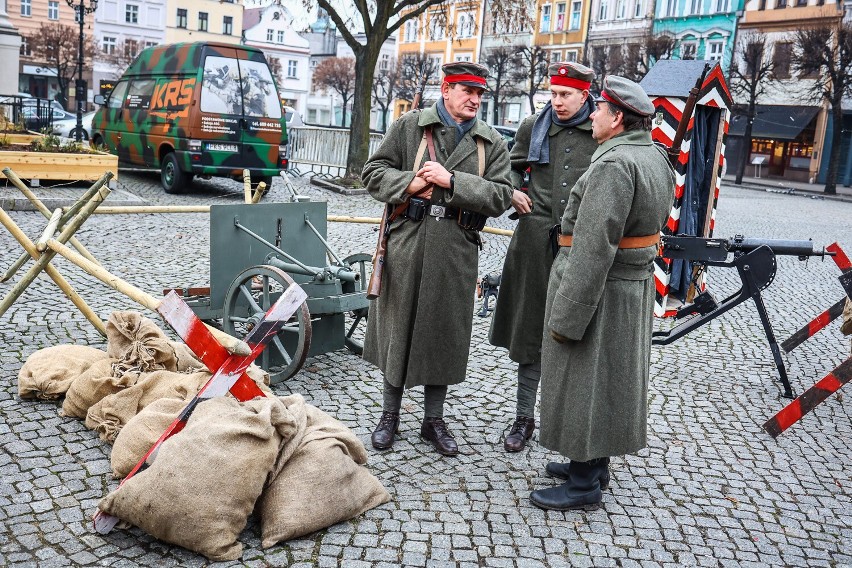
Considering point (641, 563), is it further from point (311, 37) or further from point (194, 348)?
point (311, 37)

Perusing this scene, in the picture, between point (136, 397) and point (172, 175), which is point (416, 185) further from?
point (172, 175)

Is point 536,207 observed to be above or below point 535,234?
above

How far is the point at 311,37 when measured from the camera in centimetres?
8919

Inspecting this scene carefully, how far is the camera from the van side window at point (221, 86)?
527 inches

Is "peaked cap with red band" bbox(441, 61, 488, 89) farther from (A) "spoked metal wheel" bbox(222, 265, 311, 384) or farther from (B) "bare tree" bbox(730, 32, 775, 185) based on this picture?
(B) "bare tree" bbox(730, 32, 775, 185)

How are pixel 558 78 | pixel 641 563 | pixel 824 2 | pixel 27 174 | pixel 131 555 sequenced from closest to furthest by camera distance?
pixel 131 555
pixel 641 563
pixel 558 78
pixel 27 174
pixel 824 2

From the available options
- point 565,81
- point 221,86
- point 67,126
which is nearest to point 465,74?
point 565,81

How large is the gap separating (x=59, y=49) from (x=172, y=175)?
4550 cm

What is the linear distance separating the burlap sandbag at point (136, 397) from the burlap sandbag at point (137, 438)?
12.1 inches

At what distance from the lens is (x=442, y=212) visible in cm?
425

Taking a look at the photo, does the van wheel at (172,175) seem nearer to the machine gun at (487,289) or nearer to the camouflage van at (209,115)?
the camouflage van at (209,115)

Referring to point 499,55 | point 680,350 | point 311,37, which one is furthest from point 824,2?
point 311,37

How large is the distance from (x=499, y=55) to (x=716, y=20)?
11.8m

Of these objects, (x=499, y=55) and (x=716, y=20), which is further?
(x=499, y=55)
